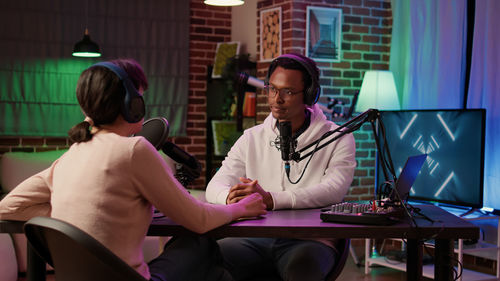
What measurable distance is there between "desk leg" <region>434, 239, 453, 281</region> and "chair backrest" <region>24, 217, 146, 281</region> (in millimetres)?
970

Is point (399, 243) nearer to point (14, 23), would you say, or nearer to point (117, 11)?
point (117, 11)

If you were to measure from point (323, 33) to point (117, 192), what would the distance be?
373 cm

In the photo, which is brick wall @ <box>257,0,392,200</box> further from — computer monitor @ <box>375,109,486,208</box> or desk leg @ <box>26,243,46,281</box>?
desk leg @ <box>26,243,46,281</box>

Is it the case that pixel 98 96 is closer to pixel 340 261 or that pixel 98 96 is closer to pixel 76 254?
pixel 76 254

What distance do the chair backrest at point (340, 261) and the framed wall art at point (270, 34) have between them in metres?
3.09

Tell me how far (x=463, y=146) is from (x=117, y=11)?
387cm

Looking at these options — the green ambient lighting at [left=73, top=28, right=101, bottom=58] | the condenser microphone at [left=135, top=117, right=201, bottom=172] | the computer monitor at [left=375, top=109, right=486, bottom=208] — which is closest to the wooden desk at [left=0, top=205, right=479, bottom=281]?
the condenser microphone at [left=135, top=117, right=201, bottom=172]

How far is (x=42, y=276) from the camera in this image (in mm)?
2061

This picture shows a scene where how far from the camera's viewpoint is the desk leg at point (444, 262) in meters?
1.95

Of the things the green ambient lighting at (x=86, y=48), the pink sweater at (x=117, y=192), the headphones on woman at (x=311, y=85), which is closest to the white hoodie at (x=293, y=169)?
the headphones on woman at (x=311, y=85)

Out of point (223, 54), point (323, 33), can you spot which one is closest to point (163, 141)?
point (323, 33)

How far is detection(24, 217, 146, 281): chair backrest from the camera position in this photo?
144 centimetres

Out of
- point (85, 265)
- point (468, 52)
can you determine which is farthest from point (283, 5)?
point (85, 265)

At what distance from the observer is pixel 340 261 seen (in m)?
2.26
